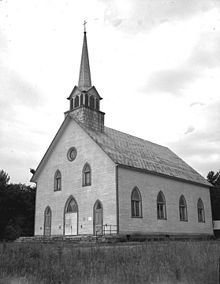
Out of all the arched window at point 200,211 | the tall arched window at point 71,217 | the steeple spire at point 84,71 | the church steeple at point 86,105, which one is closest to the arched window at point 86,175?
the tall arched window at point 71,217

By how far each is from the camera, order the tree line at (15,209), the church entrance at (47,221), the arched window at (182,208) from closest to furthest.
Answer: the church entrance at (47,221), the arched window at (182,208), the tree line at (15,209)

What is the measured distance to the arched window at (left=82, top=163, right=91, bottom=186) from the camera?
33.0 meters

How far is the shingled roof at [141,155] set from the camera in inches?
1286

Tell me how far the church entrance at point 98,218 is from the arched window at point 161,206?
244 inches

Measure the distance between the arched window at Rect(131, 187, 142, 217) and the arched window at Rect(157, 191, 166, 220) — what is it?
2995 mm

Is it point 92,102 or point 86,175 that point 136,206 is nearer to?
point 86,175

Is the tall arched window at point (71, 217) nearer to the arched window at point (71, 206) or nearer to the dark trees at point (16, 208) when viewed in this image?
the arched window at point (71, 206)

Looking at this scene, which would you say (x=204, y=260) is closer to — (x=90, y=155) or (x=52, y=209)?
(x=90, y=155)

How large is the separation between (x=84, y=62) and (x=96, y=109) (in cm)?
644

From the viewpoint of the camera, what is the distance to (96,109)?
120 ft

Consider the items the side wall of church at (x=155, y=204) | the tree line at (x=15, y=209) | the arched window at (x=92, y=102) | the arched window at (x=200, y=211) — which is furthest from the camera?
the arched window at (x=200, y=211)

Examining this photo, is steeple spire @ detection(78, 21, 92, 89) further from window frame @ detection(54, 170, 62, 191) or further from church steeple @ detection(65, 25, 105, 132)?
window frame @ detection(54, 170, 62, 191)

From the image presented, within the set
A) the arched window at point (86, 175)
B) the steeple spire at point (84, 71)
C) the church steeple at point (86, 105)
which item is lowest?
the arched window at point (86, 175)

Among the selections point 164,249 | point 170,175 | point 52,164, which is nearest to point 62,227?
point 52,164
